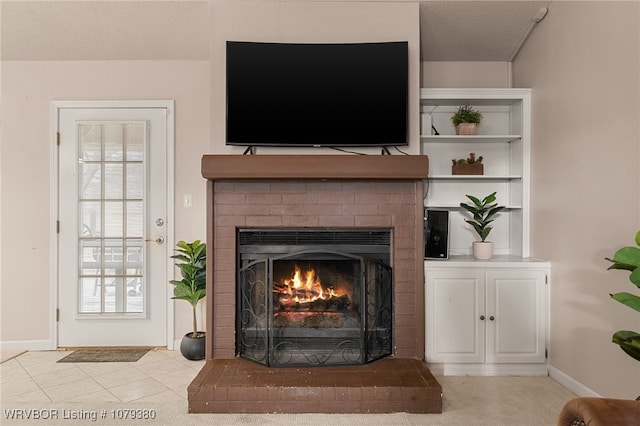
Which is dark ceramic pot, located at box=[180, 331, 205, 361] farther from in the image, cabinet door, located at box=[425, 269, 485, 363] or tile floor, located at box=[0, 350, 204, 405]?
cabinet door, located at box=[425, 269, 485, 363]

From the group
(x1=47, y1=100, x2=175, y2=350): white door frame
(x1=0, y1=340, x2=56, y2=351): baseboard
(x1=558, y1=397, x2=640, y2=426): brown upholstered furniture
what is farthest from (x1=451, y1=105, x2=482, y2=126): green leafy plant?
(x1=0, y1=340, x2=56, y2=351): baseboard

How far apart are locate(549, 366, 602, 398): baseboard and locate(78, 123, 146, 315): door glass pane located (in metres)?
3.00

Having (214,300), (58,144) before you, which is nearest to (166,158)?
(58,144)

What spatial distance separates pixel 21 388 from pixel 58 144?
1829 mm

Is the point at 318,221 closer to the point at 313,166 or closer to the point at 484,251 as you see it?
the point at 313,166

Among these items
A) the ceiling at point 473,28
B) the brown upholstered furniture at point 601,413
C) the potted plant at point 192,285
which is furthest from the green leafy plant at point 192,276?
the brown upholstered furniture at point 601,413

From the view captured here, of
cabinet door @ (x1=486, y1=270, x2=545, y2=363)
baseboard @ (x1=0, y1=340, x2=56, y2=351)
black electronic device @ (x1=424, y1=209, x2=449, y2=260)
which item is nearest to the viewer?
cabinet door @ (x1=486, y1=270, x2=545, y2=363)

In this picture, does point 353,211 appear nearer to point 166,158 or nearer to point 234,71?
point 234,71

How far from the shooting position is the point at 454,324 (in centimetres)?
278

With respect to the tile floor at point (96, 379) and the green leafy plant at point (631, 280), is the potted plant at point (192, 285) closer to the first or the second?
the tile floor at point (96, 379)

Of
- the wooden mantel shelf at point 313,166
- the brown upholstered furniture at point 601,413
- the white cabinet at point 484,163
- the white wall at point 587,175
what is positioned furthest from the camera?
the white cabinet at point 484,163

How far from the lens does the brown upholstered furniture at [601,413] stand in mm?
1143

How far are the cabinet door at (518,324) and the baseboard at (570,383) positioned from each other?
0.33 feet

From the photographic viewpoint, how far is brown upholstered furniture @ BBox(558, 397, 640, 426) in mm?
1143
